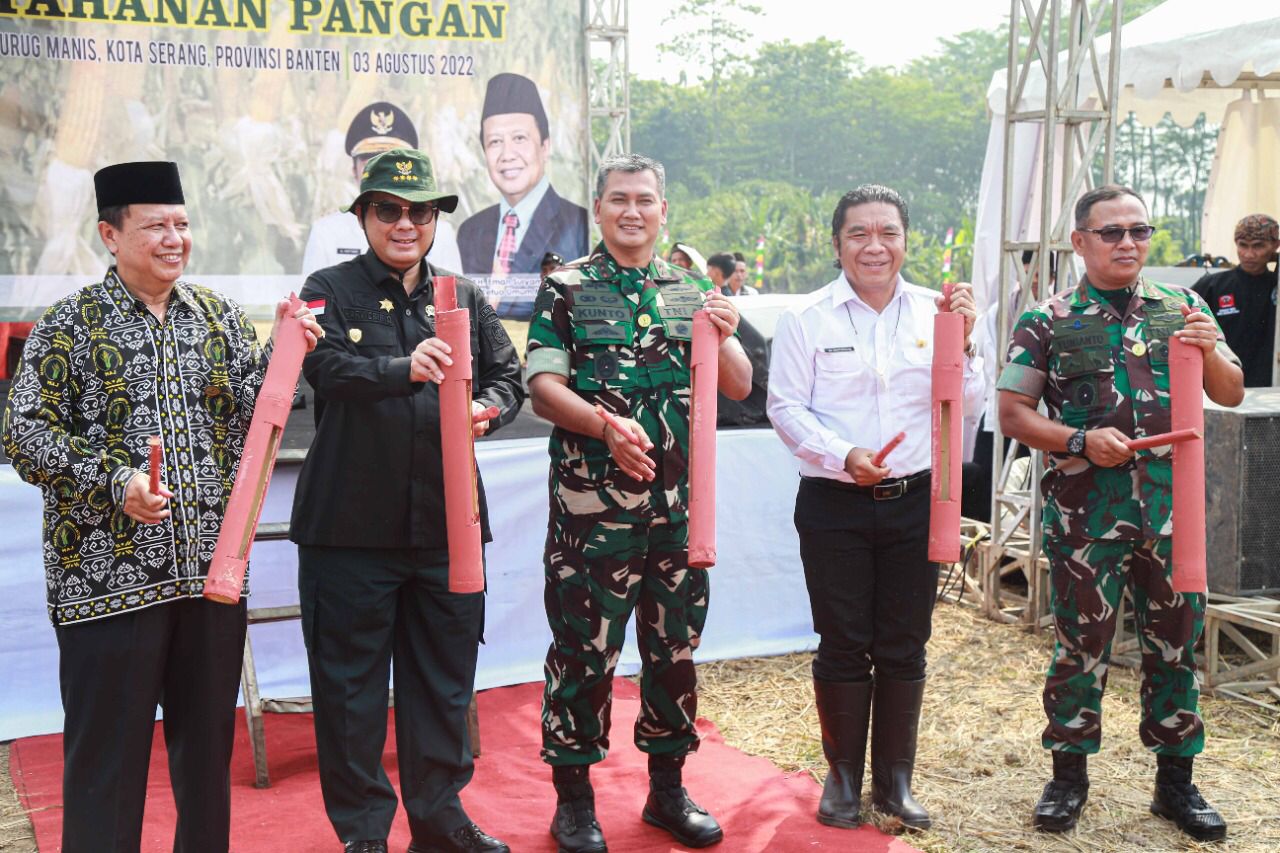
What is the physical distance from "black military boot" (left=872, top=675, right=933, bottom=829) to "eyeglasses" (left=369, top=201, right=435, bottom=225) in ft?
5.68

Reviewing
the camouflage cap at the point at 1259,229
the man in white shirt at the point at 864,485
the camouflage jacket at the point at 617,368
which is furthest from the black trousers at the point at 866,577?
the camouflage cap at the point at 1259,229

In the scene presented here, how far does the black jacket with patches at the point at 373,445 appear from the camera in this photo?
9.66 feet

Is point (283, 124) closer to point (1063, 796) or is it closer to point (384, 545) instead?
point (384, 545)

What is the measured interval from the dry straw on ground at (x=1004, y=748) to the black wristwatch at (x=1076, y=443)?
1051mm

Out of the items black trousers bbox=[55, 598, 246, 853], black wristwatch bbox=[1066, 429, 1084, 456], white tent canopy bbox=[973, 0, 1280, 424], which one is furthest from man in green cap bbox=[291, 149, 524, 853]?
white tent canopy bbox=[973, 0, 1280, 424]

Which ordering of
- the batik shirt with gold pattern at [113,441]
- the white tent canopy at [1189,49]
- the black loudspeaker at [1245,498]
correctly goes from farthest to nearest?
the white tent canopy at [1189,49], the black loudspeaker at [1245,498], the batik shirt with gold pattern at [113,441]

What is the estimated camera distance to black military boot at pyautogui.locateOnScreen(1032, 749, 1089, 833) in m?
3.43

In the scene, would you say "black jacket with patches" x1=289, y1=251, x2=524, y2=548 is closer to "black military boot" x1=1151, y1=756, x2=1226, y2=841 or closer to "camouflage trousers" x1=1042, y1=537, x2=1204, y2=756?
"camouflage trousers" x1=1042, y1=537, x2=1204, y2=756

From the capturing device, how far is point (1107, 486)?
3.30 m

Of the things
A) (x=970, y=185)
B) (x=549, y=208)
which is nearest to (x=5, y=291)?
(x=549, y=208)

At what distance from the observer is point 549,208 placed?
22.8 ft

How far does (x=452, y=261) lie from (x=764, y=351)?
1827 millimetres

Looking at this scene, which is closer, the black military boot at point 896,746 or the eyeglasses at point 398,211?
the eyeglasses at point 398,211

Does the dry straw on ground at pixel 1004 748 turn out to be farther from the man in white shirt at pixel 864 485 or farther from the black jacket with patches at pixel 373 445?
the black jacket with patches at pixel 373 445
